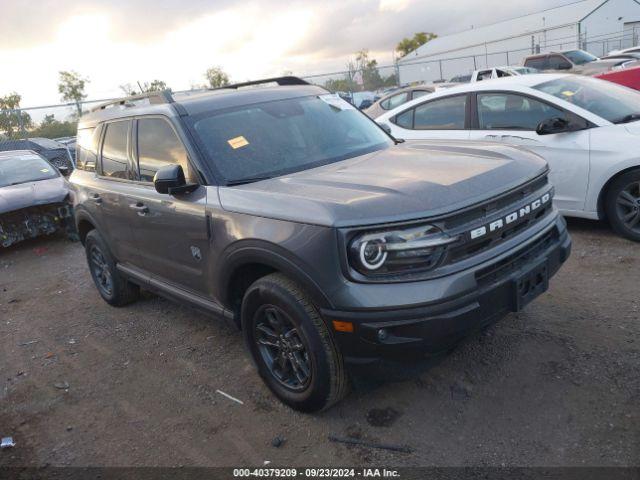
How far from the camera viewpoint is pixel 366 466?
2.77m

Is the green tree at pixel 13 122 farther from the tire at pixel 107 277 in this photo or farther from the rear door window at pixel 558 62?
the rear door window at pixel 558 62

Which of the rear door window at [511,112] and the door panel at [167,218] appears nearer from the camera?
the door panel at [167,218]

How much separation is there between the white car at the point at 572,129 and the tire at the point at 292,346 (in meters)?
2.24

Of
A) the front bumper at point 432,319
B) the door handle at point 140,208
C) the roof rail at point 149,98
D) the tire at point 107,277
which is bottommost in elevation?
the tire at point 107,277

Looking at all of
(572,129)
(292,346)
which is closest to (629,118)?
(572,129)

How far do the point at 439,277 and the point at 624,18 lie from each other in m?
57.2

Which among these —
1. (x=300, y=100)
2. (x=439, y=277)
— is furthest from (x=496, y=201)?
(x=300, y=100)

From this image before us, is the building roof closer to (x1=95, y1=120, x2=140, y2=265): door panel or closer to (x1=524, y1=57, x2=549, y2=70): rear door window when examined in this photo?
(x1=524, y1=57, x2=549, y2=70): rear door window

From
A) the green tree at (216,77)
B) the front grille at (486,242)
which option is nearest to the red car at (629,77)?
the front grille at (486,242)

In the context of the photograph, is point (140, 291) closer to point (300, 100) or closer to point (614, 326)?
point (300, 100)

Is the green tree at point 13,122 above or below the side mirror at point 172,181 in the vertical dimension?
above

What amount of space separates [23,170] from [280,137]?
23.3 ft

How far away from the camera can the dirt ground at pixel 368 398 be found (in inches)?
111

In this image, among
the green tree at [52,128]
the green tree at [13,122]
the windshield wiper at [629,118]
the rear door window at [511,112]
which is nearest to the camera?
the windshield wiper at [629,118]
